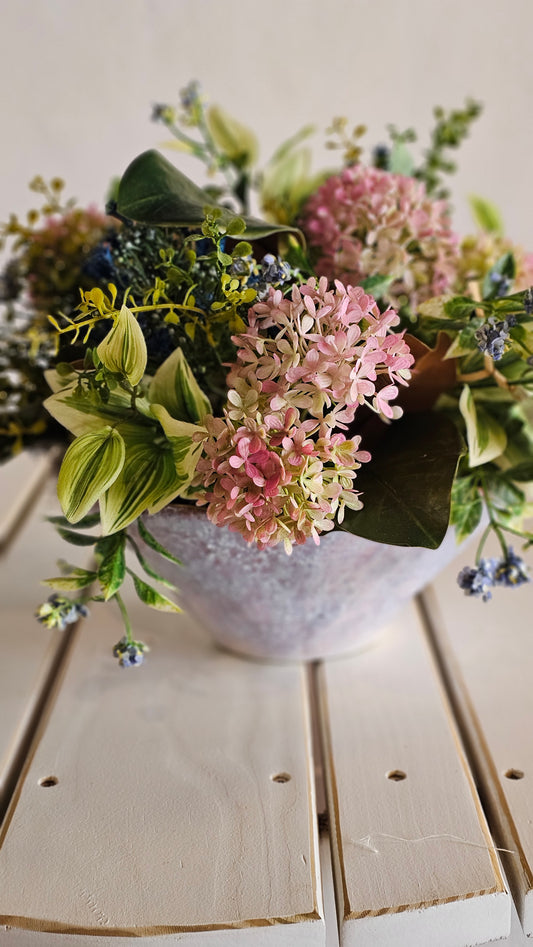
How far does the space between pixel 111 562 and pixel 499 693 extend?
28 cm

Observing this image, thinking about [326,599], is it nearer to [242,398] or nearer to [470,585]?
[470,585]

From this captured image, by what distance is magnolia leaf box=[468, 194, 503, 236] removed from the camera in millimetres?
739

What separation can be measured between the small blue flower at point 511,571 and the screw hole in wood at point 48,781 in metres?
0.28

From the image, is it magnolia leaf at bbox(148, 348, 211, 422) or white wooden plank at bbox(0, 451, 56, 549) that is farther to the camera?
white wooden plank at bbox(0, 451, 56, 549)

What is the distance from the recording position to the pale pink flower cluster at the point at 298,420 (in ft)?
1.24

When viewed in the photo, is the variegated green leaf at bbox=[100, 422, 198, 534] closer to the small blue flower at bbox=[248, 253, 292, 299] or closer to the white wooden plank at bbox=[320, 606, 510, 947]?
the small blue flower at bbox=[248, 253, 292, 299]

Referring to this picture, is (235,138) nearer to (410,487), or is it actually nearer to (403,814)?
(410,487)

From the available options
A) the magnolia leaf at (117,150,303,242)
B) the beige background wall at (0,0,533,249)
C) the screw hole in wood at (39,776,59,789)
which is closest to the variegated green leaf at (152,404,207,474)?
the magnolia leaf at (117,150,303,242)

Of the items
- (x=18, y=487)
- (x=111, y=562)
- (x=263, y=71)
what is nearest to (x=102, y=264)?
(x=111, y=562)

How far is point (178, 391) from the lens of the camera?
448 millimetres

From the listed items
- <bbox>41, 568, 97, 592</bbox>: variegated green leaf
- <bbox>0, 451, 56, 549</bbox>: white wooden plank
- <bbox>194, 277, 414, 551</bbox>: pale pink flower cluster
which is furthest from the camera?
<bbox>0, 451, 56, 549</bbox>: white wooden plank

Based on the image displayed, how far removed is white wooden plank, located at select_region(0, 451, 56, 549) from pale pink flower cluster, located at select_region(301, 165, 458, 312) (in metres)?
0.41

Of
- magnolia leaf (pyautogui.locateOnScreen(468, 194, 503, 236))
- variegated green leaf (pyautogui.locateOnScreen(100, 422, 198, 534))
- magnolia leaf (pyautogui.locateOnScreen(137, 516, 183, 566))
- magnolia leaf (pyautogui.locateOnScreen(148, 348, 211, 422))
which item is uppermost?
magnolia leaf (pyautogui.locateOnScreen(468, 194, 503, 236))

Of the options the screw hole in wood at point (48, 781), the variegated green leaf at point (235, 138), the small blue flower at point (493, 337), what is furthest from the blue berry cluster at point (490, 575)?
the variegated green leaf at point (235, 138)
